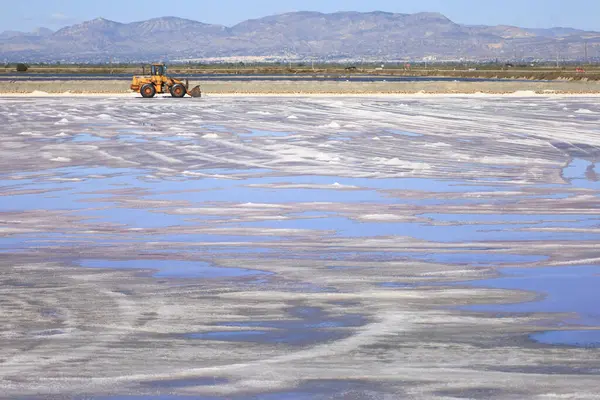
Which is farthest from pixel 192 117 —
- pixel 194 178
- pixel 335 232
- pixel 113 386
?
pixel 113 386

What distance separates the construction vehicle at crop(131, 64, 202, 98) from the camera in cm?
5866

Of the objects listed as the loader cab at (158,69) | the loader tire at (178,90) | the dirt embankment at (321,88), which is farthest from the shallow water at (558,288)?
the dirt embankment at (321,88)

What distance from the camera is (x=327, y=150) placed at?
2609 cm

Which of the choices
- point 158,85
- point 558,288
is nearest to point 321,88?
point 158,85

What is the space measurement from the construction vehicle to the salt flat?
32.3 metres

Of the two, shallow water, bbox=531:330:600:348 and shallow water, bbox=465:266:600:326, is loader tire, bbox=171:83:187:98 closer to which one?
shallow water, bbox=465:266:600:326

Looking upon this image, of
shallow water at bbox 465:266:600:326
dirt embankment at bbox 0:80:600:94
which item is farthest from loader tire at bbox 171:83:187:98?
shallow water at bbox 465:266:600:326

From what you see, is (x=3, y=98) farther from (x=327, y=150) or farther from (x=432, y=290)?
(x=432, y=290)

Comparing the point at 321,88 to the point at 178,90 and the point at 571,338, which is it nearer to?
Answer: the point at 178,90

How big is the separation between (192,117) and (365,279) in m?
30.3

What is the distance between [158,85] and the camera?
59.5m

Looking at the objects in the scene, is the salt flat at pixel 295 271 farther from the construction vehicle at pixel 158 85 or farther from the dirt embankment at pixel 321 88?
the dirt embankment at pixel 321 88

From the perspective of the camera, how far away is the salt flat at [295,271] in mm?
7559

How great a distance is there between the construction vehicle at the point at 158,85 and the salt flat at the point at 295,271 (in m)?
32.3
